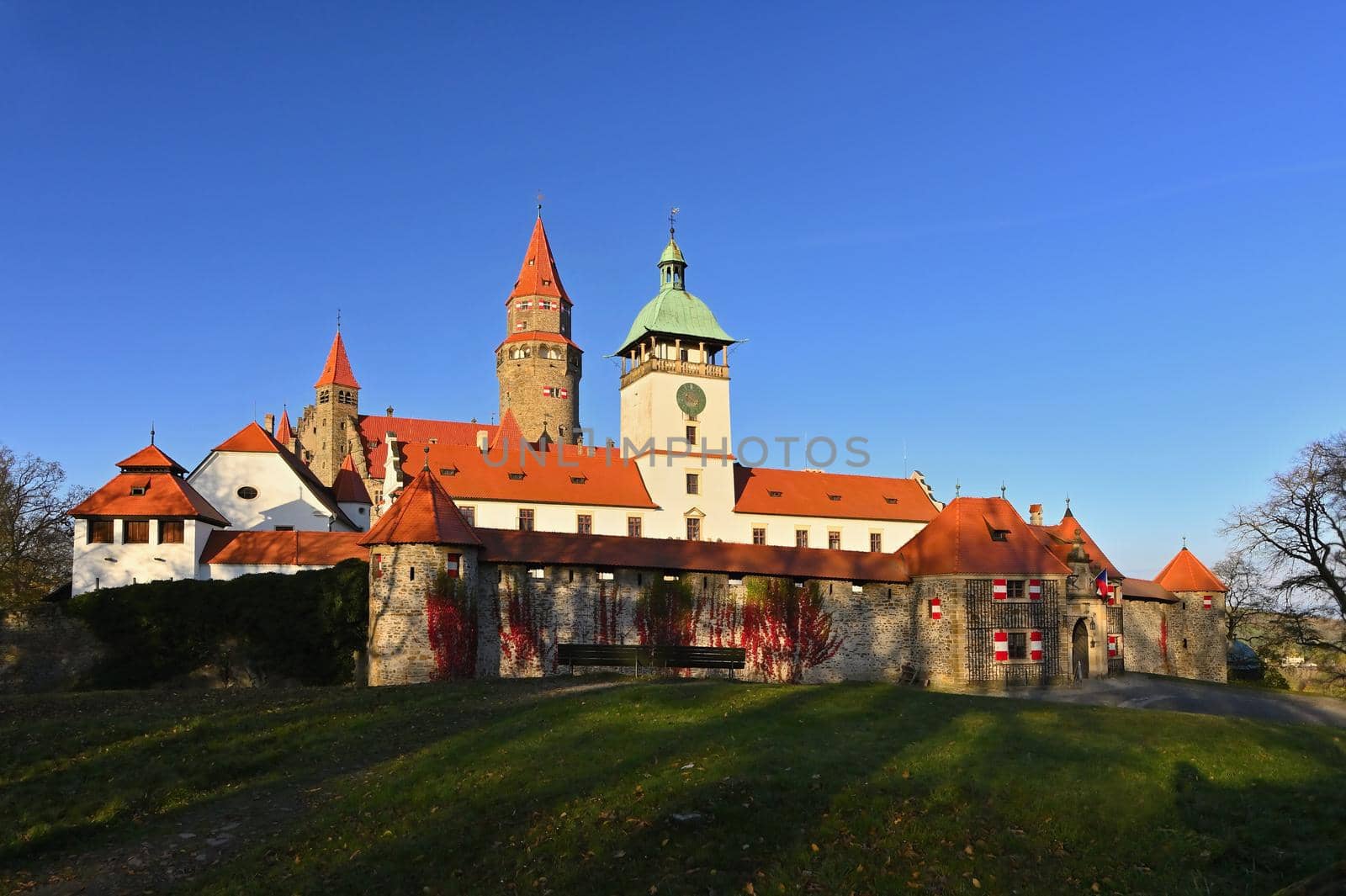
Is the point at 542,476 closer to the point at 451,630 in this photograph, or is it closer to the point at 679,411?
the point at 679,411

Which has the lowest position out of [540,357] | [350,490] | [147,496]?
[147,496]

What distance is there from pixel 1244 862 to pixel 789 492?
4045 centimetres

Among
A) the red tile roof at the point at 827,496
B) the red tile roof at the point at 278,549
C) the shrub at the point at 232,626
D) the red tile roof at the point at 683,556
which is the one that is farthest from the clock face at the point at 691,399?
the shrub at the point at 232,626

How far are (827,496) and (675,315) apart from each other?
11917 millimetres

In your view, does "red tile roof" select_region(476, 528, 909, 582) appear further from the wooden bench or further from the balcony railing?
the balcony railing

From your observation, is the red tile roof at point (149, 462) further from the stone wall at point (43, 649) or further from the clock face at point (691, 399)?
the clock face at point (691, 399)

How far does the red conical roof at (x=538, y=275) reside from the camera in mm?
90688

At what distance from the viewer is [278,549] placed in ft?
139

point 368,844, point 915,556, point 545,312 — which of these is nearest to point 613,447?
point 915,556

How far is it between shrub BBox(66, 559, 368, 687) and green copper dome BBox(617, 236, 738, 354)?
24407mm

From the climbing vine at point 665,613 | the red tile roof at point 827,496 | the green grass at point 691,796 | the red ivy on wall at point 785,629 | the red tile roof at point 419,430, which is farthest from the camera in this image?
the red tile roof at point 419,430

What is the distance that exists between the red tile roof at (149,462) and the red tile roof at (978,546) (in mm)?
28202

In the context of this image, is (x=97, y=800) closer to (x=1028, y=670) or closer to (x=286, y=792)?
(x=286, y=792)

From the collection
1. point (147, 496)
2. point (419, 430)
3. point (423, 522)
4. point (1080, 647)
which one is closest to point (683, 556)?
point (423, 522)
